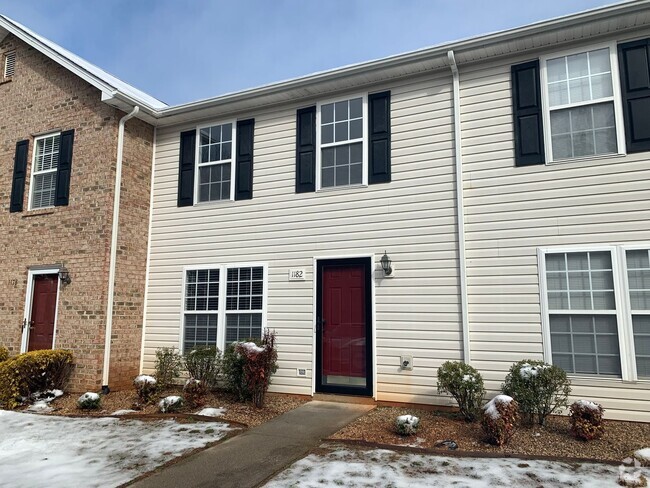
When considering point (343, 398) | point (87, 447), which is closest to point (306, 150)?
point (343, 398)

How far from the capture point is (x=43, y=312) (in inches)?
368

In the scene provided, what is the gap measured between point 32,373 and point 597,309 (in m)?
8.61

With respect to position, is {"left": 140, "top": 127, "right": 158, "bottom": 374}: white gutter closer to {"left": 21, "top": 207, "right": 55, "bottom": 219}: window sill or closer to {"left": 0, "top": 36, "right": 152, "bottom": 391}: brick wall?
{"left": 0, "top": 36, "right": 152, "bottom": 391}: brick wall

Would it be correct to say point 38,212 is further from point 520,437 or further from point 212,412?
point 520,437

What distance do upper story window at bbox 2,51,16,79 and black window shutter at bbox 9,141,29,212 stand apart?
5.61ft

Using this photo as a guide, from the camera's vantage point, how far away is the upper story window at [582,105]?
21.6 feet

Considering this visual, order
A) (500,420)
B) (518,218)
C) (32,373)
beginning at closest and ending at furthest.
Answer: (500,420) < (518,218) < (32,373)

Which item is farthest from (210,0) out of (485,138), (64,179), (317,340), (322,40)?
(317,340)

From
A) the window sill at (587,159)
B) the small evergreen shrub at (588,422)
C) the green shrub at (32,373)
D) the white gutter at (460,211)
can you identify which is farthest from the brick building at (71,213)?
the small evergreen shrub at (588,422)

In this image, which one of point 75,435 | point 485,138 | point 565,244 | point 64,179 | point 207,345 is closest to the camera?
point 75,435

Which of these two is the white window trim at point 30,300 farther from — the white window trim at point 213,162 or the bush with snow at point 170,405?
the bush with snow at point 170,405

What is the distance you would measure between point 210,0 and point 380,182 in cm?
548

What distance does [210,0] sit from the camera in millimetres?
9914

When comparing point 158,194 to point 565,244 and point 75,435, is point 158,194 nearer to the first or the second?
point 75,435
